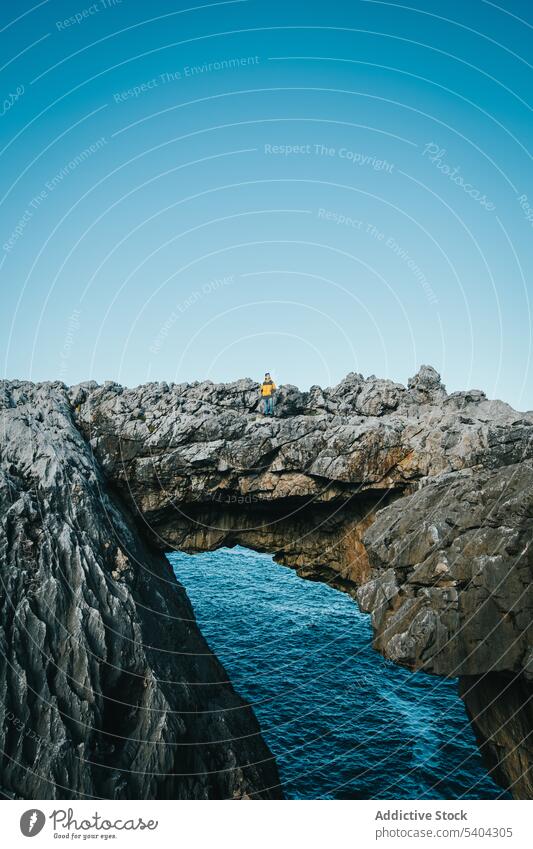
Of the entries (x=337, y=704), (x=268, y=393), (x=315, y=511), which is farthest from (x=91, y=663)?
(x=268, y=393)

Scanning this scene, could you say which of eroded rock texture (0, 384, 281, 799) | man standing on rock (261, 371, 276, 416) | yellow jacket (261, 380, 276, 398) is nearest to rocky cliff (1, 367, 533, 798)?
eroded rock texture (0, 384, 281, 799)

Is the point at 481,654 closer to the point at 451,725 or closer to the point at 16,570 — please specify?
the point at 451,725

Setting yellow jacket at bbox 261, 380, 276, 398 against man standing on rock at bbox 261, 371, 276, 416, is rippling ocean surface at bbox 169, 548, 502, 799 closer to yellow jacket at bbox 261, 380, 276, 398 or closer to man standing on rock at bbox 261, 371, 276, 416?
man standing on rock at bbox 261, 371, 276, 416

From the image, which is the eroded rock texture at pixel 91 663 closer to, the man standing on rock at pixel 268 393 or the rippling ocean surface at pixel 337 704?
the rippling ocean surface at pixel 337 704

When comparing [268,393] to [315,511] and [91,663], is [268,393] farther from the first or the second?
[91,663]

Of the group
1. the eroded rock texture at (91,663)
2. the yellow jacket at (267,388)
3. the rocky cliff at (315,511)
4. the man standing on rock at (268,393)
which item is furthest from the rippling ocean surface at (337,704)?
the yellow jacket at (267,388)

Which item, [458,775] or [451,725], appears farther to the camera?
[451,725]

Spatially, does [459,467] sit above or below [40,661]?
above
